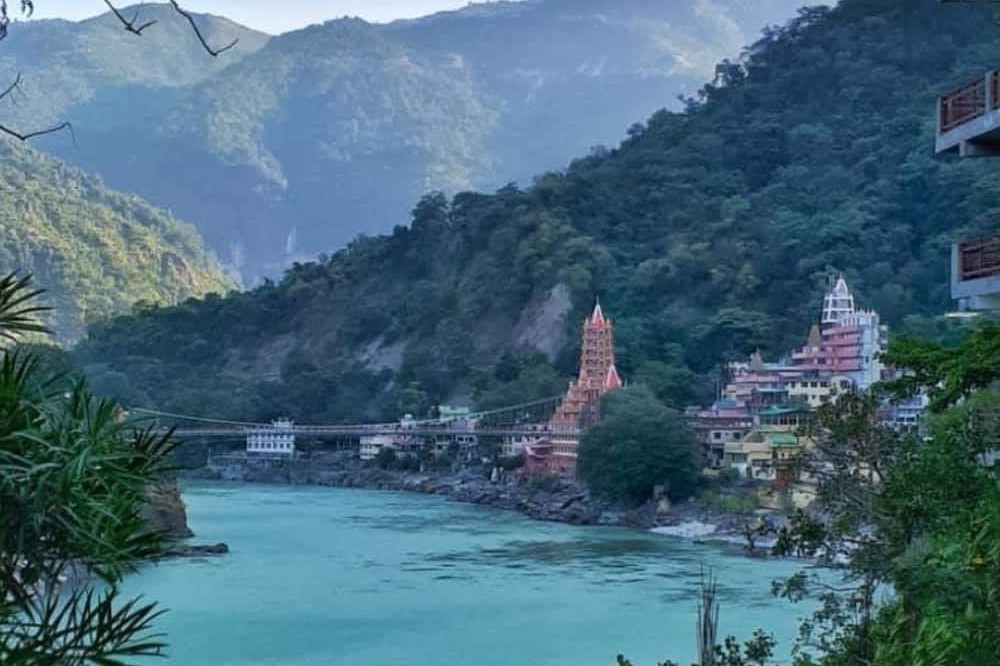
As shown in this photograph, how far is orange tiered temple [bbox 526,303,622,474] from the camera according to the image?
19.2 m

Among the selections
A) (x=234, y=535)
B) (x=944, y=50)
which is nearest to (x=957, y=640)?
(x=234, y=535)

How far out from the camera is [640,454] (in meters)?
16.1

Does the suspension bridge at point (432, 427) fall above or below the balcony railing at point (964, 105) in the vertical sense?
below

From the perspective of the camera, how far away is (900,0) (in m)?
29.7

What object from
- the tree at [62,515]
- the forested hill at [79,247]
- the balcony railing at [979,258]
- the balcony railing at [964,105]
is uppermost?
the forested hill at [79,247]

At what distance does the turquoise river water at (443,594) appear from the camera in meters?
8.55

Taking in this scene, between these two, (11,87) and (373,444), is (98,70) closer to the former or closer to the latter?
(373,444)

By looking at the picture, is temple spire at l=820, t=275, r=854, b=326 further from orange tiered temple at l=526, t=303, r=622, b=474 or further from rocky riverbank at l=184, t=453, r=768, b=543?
rocky riverbank at l=184, t=453, r=768, b=543

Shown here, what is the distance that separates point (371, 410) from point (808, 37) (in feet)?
42.3

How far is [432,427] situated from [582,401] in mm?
3234

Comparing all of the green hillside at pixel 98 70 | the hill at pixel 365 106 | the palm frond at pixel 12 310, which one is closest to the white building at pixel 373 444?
the palm frond at pixel 12 310

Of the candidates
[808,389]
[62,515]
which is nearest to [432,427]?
[808,389]

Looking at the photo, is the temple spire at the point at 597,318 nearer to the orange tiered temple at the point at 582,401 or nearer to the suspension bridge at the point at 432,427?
the orange tiered temple at the point at 582,401

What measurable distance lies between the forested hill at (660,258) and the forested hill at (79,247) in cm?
439
